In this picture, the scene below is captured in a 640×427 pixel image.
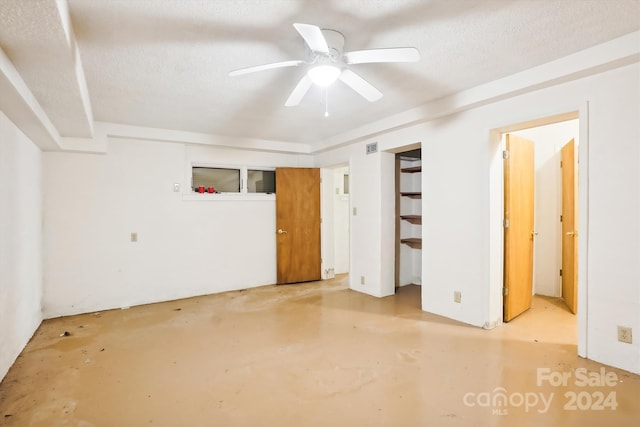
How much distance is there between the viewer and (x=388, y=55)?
1771 mm

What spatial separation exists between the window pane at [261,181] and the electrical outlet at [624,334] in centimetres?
437

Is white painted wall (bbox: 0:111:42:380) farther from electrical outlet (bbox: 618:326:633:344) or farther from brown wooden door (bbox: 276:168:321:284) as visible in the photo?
electrical outlet (bbox: 618:326:633:344)

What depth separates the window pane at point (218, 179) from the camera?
4.73 meters

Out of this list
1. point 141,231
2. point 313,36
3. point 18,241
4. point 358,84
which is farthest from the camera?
point 141,231

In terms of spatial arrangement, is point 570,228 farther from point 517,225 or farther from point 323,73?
point 323,73

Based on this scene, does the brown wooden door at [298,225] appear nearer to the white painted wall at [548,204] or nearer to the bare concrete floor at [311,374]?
the bare concrete floor at [311,374]

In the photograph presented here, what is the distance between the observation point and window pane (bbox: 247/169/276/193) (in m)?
5.14

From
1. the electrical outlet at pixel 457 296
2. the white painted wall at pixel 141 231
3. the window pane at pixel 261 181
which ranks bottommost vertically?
the electrical outlet at pixel 457 296

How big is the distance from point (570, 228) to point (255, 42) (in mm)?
3698

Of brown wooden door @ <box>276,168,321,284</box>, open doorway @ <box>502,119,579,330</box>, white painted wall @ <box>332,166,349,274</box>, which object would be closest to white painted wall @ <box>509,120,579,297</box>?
open doorway @ <box>502,119,579,330</box>

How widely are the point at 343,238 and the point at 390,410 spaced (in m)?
4.04

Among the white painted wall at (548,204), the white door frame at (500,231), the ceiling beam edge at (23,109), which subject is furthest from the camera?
the white painted wall at (548,204)

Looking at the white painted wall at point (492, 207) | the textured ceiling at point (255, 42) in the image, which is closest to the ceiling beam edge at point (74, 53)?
the textured ceiling at point (255, 42)

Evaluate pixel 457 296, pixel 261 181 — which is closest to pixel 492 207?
pixel 457 296
